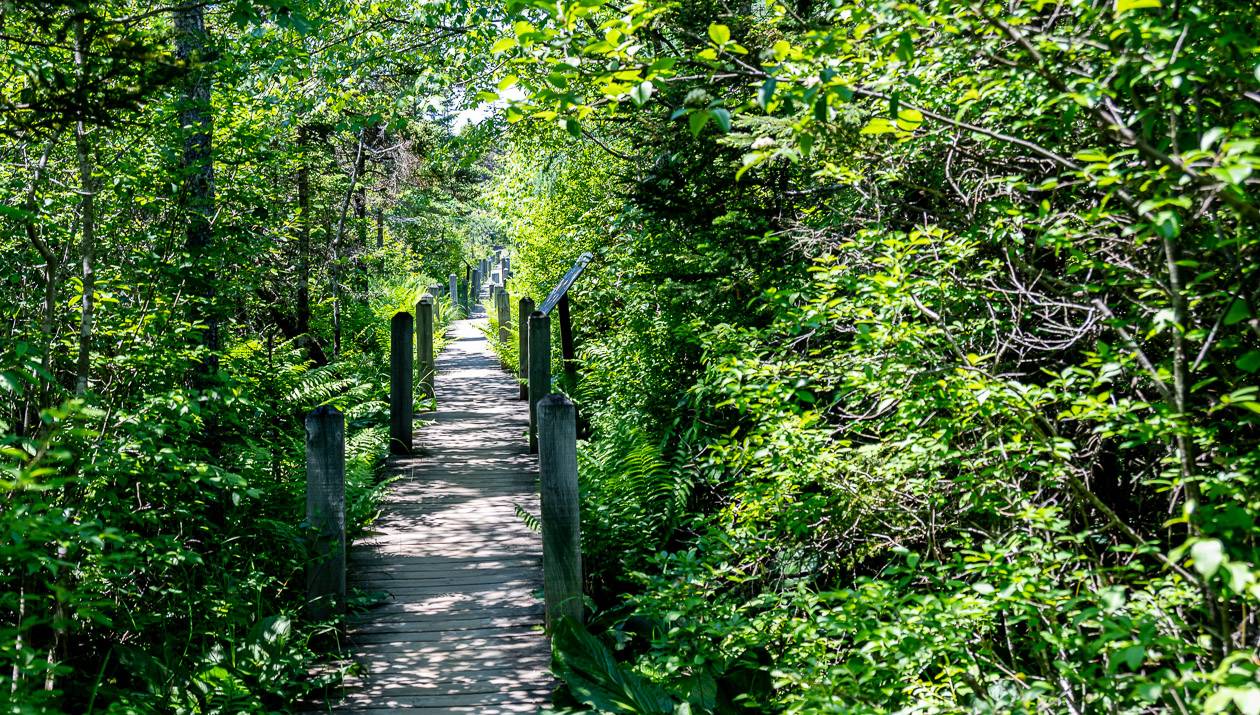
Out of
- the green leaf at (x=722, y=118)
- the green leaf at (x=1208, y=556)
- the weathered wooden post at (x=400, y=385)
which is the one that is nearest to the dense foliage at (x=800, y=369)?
the green leaf at (x=1208, y=556)

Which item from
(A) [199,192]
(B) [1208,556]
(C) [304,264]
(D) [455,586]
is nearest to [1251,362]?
(B) [1208,556]

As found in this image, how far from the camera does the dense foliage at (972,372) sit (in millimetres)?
2562

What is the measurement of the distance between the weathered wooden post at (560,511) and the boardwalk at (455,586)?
0.32 metres

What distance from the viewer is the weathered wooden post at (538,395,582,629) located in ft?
16.9

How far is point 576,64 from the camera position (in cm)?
308

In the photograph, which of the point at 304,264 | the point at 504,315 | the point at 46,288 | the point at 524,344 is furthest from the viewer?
the point at 504,315

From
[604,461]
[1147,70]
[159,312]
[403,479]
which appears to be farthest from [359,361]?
[1147,70]

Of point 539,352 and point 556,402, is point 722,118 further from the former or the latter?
point 539,352

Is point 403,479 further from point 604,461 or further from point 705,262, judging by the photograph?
point 705,262

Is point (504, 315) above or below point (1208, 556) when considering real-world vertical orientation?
above

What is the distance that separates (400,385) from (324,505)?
3.88 metres

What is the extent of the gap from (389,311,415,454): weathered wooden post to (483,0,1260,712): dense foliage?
3289 mm

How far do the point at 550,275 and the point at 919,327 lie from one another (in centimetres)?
1082

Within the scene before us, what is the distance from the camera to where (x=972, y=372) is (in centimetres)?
316
